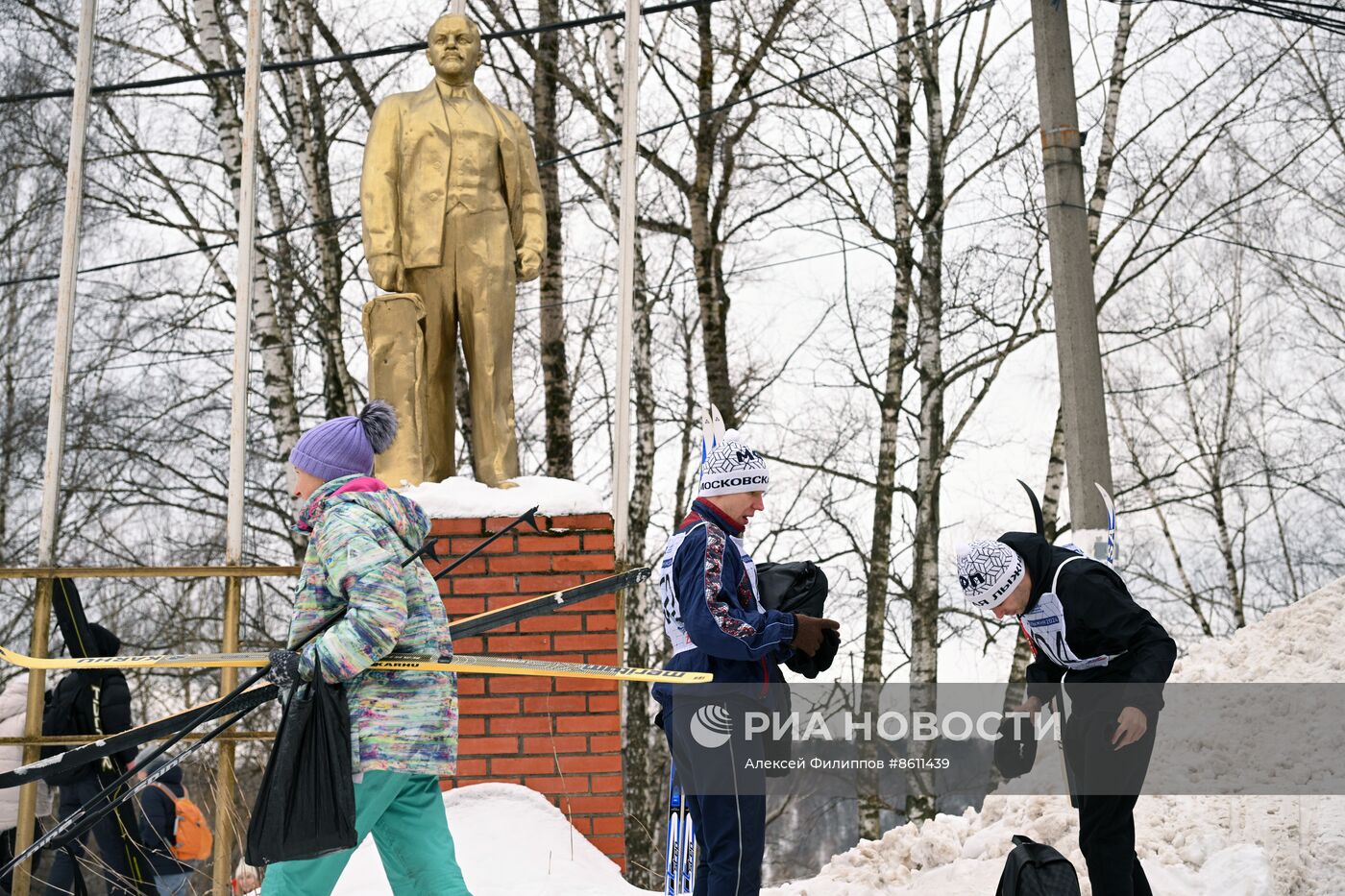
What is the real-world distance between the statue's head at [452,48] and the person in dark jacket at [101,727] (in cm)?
317

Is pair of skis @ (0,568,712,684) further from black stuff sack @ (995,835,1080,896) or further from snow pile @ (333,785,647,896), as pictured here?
snow pile @ (333,785,647,896)

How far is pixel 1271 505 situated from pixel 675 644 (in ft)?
56.4

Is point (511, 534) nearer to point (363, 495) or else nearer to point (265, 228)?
point (363, 495)

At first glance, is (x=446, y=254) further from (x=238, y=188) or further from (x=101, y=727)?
(x=238, y=188)

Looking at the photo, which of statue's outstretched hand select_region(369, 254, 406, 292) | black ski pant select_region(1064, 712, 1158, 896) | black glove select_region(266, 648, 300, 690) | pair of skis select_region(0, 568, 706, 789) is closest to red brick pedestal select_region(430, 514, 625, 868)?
statue's outstretched hand select_region(369, 254, 406, 292)

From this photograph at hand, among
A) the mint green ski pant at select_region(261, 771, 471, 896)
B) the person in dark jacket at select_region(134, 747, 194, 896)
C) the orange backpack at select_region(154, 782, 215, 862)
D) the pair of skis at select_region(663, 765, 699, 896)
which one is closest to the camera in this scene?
the mint green ski pant at select_region(261, 771, 471, 896)

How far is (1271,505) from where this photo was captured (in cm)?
1955

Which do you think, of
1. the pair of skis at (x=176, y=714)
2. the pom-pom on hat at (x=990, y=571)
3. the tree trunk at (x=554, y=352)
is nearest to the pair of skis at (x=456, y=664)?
the pair of skis at (x=176, y=714)

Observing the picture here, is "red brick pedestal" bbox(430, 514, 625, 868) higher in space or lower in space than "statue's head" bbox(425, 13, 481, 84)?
lower

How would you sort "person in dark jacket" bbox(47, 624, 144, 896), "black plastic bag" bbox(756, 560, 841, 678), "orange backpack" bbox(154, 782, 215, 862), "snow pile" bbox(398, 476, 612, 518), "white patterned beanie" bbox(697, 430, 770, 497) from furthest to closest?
"orange backpack" bbox(154, 782, 215, 862), "snow pile" bbox(398, 476, 612, 518), "person in dark jacket" bbox(47, 624, 144, 896), "black plastic bag" bbox(756, 560, 841, 678), "white patterned beanie" bbox(697, 430, 770, 497)

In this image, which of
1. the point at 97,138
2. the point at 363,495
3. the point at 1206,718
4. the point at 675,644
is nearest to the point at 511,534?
the point at 675,644

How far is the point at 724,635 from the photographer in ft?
13.6

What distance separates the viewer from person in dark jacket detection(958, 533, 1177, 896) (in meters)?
4.14

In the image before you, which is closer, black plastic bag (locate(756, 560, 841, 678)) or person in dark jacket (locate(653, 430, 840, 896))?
person in dark jacket (locate(653, 430, 840, 896))
